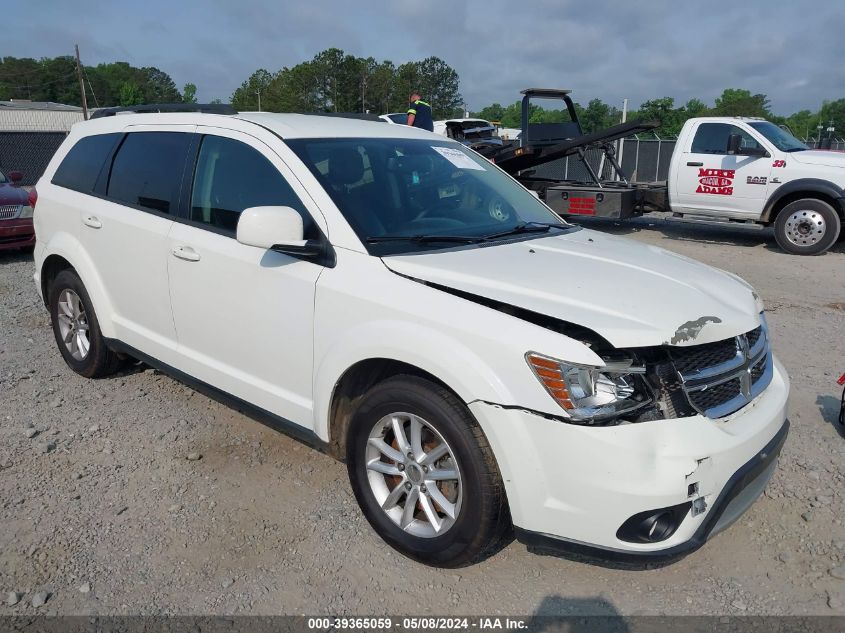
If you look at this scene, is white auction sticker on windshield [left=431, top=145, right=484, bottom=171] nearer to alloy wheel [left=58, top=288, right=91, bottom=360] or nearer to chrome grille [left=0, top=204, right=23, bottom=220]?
alloy wheel [left=58, top=288, right=91, bottom=360]

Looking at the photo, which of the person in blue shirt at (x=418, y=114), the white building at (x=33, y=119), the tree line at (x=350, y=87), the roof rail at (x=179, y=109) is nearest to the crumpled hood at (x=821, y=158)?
the person in blue shirt at (x=418, y=114)

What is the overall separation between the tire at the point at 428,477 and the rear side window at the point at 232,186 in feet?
3.11

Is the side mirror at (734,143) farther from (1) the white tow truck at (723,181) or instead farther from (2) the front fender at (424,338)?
(2) the front fender at (424,338)

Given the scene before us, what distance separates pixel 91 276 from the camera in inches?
183

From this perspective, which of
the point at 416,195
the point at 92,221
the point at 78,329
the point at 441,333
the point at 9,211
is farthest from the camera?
the point at 9,211

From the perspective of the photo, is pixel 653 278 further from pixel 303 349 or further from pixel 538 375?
pixel 303 349

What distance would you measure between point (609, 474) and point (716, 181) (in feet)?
33.5

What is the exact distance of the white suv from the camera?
254cm

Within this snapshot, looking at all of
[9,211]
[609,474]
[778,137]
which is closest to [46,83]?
[9,211]

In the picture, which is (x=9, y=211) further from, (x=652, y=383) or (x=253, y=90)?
(x=253, y=90)

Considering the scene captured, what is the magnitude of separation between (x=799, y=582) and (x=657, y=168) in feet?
65.8

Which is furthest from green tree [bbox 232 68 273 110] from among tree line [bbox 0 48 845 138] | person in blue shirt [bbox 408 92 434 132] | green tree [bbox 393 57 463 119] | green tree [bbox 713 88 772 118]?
person in blue shirt [bbox 408 92 434 132]

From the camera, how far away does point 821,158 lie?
415 inches

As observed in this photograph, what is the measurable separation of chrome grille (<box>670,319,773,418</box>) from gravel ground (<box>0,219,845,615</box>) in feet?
2.62
